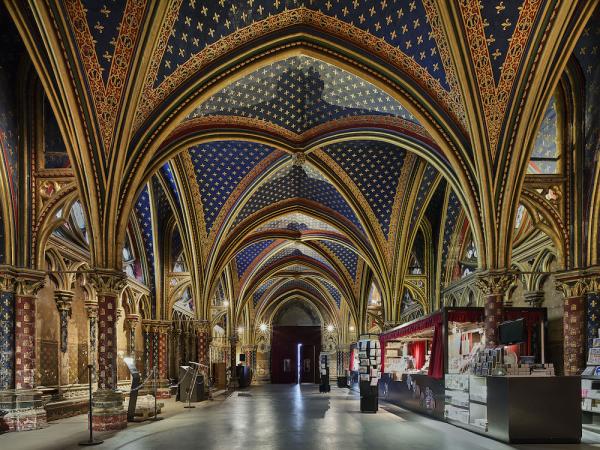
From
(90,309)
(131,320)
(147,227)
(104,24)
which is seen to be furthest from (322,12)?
(131,320)

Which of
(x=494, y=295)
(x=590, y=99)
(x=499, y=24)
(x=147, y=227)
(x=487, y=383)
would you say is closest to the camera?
(x=487, y=383)

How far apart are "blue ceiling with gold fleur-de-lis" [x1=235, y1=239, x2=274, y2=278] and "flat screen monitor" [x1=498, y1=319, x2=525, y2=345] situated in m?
18.1

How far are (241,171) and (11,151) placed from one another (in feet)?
26.2

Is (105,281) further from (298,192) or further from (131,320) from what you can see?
(298,192)

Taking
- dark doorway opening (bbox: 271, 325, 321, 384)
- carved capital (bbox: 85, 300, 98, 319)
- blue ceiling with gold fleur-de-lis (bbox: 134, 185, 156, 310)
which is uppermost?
blue ceiling with gold fleur-de-lis (bbox: 134, 185, 156, 310)

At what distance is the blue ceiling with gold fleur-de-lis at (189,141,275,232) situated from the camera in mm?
17703

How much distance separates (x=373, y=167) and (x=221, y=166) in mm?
4581

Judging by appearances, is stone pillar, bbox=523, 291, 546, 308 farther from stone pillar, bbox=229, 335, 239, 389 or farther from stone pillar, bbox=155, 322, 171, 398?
stone pillar, bbox=229, 335, 239, 389

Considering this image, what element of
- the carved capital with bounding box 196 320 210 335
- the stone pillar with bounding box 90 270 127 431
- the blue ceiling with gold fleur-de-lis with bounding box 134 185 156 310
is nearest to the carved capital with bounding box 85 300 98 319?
the blue ceiling with gold fleur-de-lis with bounding box 134 185 156 310

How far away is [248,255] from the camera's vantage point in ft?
97.1

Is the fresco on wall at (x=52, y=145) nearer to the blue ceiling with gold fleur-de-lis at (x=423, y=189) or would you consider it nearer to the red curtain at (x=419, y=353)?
the blue ceiling with gold fleur-de-lis at (x=423, y=189)

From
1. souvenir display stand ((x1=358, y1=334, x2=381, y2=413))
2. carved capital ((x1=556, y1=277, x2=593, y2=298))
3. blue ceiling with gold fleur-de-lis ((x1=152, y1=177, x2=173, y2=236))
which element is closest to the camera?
carved capital ((x1=556, y1=277, x2=593, y2=298))

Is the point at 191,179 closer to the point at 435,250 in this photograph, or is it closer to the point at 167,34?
the point at 167,34

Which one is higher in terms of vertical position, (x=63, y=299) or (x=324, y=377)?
(x=63, y=299)
